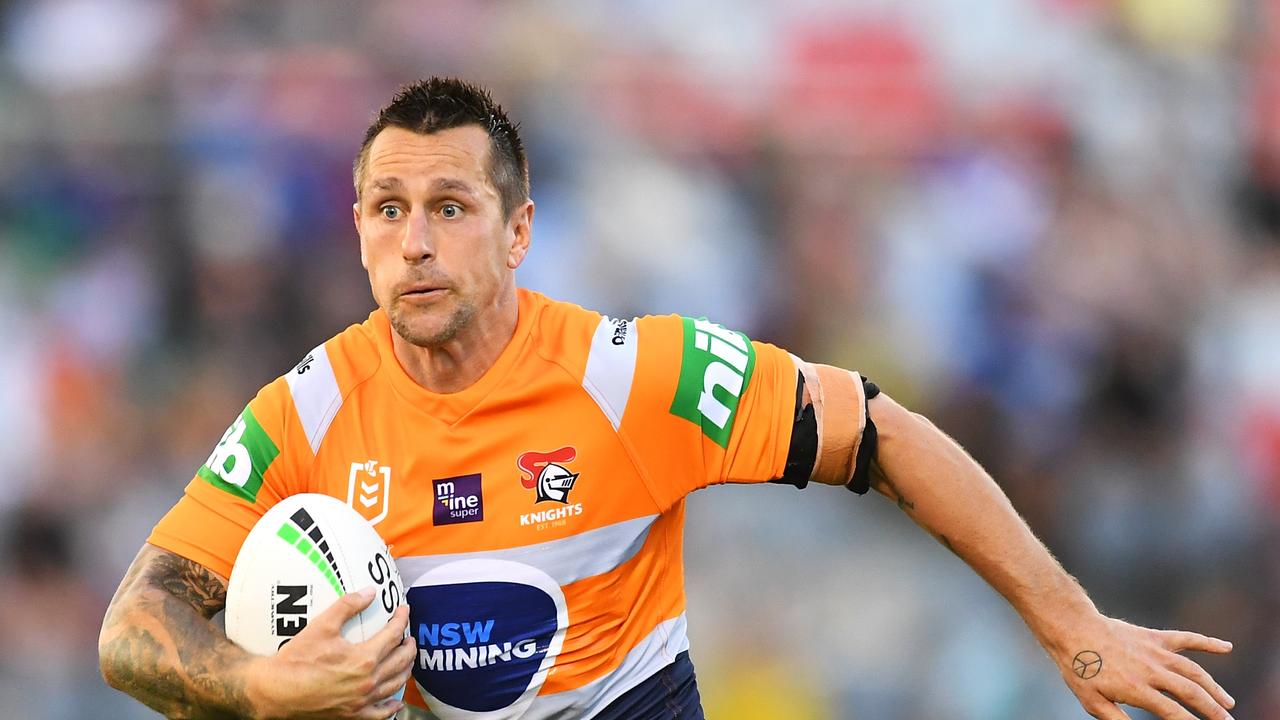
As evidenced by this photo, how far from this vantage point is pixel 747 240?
9.64 meters

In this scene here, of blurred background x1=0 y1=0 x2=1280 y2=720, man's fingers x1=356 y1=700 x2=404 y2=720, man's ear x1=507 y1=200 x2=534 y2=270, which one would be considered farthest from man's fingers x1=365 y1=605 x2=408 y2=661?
blurred background x1=0 y1=0 x2=1280 y2=720

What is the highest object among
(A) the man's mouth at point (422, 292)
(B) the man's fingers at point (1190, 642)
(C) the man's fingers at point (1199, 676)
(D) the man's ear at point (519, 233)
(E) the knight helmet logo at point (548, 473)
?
(D) the man's ear at point (519, 233)

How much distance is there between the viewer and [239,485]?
176 inches

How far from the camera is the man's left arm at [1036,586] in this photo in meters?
4.32

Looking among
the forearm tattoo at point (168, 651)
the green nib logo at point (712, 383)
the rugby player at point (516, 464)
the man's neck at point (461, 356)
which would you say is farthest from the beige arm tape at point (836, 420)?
the forearm tattoo at point (168, 651)

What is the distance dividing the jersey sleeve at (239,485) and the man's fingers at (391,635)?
0.51m

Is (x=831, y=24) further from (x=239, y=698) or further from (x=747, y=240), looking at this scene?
(x=239, y=698)

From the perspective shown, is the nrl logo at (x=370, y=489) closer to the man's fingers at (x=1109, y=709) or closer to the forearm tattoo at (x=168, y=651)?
the forearm tattoo at (x=168, y=651)

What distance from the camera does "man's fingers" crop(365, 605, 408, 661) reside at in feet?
13.5

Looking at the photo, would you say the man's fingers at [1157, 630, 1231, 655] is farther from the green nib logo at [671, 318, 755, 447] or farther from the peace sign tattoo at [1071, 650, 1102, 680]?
the green nib logo at [671, 318, 755, 447]


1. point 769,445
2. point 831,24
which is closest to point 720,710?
point 769,445

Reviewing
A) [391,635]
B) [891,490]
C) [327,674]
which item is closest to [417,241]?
[391,635]

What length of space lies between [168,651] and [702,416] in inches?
60.6

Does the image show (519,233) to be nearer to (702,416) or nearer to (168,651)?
(702,416)
